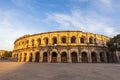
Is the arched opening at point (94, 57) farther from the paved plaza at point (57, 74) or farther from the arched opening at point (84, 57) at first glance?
the paved plaza at point (57, 74)

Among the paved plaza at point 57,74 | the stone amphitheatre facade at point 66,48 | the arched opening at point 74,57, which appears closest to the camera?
the paved plaza at point 57,74

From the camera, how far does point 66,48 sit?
90.2 feet

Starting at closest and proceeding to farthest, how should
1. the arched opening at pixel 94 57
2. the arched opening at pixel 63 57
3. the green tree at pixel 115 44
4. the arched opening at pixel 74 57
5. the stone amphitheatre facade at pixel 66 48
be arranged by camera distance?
the arched opening at pixel 74 57
the arched opening at pixel 63 57
the stone amphitheatre facade at pixel 66 48
the arched opening at pixel 94 57
the green tree at pixel 115 44

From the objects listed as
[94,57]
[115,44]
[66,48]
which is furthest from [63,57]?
[115,44]

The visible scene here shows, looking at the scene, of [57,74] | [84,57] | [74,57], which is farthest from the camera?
[84,57]

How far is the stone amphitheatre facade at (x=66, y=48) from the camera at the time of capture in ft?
89.6

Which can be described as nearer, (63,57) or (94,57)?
(63,57)

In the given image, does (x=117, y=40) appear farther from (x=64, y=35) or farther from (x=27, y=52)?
(x=27, y=52)

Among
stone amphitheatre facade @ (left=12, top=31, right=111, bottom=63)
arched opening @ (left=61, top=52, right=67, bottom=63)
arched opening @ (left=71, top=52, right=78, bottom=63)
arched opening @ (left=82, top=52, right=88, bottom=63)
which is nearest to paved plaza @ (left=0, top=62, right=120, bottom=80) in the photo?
arched opening @ (left=71, top=52, right=78, bottom=63)

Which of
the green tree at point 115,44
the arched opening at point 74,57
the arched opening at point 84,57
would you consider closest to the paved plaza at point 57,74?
the arched opening at point 74,57

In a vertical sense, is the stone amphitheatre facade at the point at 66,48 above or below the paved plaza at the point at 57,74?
above

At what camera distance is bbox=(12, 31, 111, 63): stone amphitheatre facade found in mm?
27297

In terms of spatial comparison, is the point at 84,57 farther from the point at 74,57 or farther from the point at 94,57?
the point at 94,57

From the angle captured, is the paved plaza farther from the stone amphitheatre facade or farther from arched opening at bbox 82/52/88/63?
the stone amphitheatre facade
